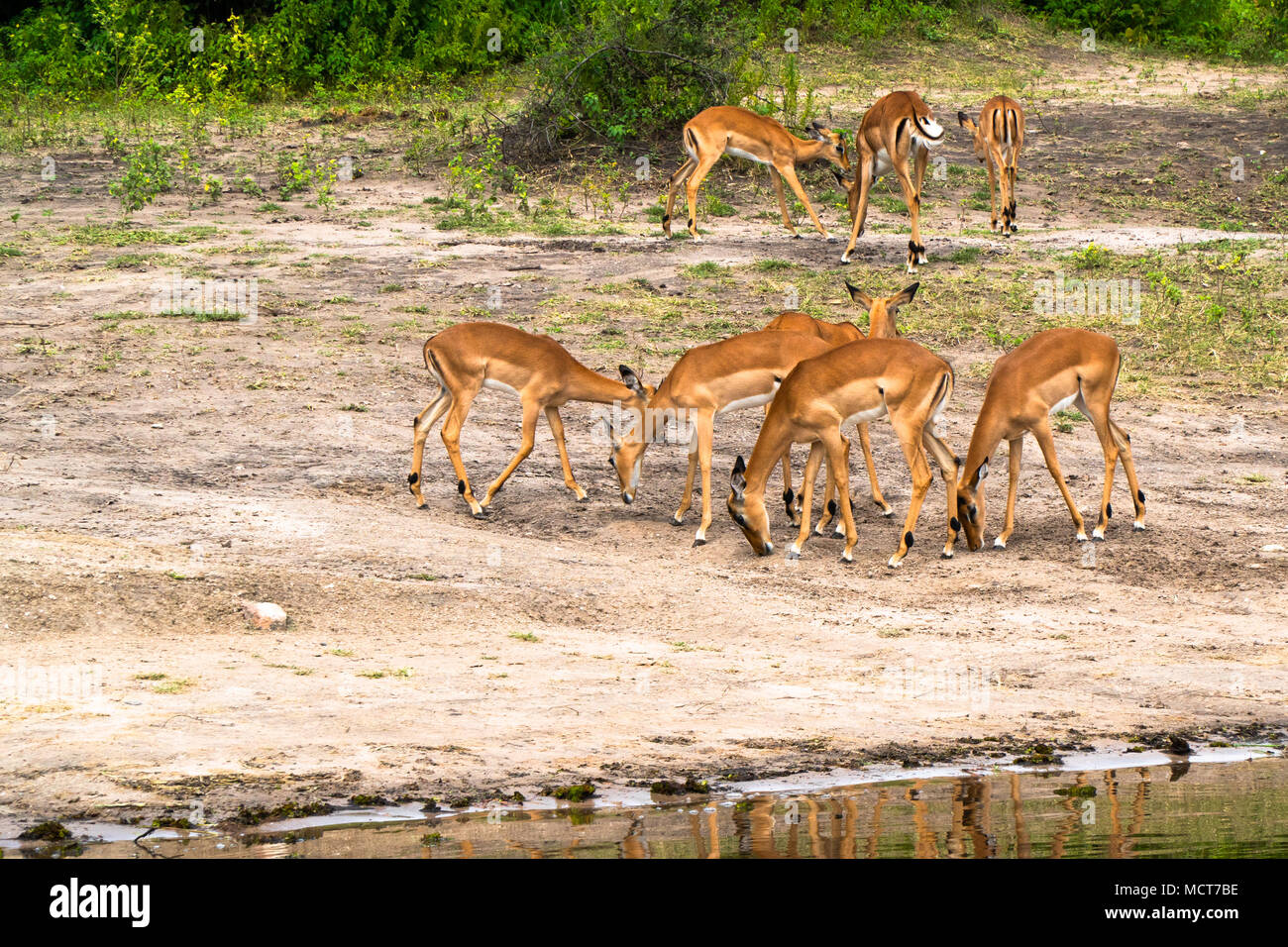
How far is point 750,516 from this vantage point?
10383 millimetres

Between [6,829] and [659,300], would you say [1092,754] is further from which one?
[659,300]

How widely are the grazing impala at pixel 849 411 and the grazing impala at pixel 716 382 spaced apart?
19.7 inches

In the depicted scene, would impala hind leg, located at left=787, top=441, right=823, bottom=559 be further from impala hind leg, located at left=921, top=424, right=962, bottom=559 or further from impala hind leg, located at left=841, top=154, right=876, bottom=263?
impala hind leg, located at left=841, top=154, right=876, bottom=263

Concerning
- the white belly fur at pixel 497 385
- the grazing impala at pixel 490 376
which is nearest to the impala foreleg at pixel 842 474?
the grazing impala at pixel 490 376

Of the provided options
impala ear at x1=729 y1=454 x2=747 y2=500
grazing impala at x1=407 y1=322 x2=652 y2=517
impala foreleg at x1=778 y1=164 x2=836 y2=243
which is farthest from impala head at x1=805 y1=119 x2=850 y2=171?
impala ear at x1=729 y1=454 x2=747 y2=500

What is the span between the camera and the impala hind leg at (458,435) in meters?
11.1

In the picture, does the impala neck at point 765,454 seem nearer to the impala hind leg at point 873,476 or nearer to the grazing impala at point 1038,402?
the impala hind leg at point 873,476

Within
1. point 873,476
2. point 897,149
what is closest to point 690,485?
point 873,476

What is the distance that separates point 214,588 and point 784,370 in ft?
13.7

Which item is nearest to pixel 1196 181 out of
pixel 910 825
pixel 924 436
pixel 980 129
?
pixel 980 129

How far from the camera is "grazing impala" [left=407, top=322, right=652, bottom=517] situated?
11.1m

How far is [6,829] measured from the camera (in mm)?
5898

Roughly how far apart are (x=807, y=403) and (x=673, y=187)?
8.26 metres

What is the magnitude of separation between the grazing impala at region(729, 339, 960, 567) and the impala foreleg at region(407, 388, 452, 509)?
7.39 ft
